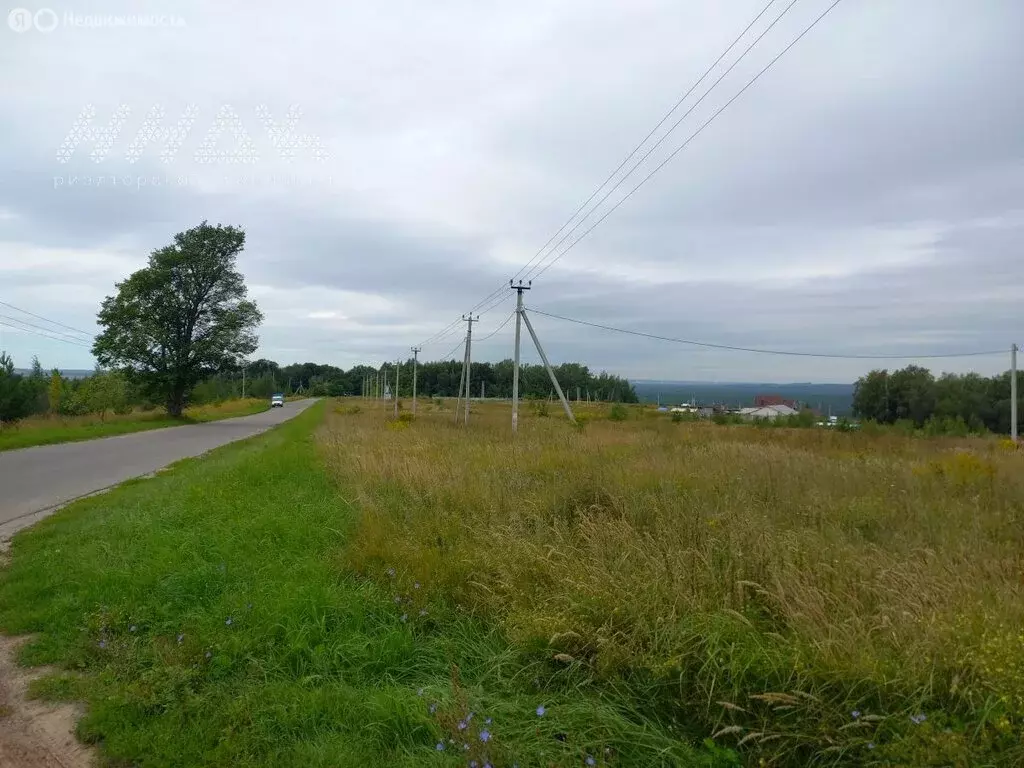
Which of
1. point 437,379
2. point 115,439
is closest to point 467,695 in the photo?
point 115,439

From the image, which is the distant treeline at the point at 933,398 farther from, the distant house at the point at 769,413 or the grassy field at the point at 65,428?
the grassy field at the point at 65,428

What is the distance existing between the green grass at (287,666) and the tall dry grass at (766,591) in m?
0.22

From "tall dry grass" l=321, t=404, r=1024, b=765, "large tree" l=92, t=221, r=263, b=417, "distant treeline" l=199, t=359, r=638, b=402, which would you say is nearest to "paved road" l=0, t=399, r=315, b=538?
"tall dry grass" l=321, t=404, r=1024, b=765

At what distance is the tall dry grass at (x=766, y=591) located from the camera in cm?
262

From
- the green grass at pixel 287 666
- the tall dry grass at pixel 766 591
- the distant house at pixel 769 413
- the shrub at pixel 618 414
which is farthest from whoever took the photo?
the distant house at pixel 769 413

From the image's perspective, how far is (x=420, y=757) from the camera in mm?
2789

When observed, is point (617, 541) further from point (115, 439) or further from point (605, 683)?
point (115, 439)

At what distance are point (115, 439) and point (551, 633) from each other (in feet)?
80.1

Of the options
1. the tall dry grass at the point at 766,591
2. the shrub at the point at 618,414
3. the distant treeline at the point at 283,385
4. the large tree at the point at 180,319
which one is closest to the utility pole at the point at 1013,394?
the shrub at the point at 618,414

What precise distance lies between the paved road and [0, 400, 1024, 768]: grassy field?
3679 millimetres

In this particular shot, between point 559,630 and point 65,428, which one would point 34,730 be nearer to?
point 559,630

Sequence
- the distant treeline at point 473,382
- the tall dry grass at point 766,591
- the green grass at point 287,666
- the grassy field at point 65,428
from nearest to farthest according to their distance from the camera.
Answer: the tall dry grass at point 766,591
the green grass at point 287,666
the grassy field at point 65,428
the distant treeline at point 473,382

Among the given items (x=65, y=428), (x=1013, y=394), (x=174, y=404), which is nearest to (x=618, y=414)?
(x=1013, y=394)

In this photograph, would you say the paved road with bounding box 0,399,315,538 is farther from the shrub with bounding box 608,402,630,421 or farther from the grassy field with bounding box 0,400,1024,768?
the shrub with bounding box 608,402,630,421
